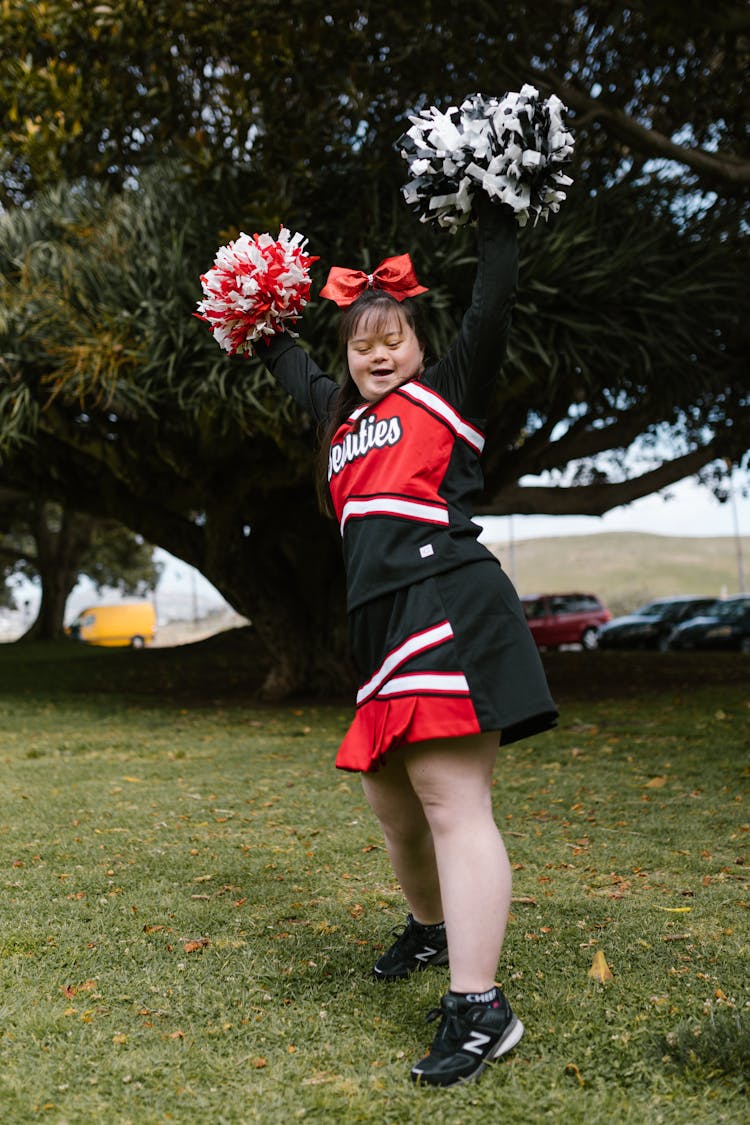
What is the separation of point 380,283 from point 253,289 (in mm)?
499

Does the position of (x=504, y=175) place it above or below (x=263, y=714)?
above

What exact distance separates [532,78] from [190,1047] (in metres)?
8.31

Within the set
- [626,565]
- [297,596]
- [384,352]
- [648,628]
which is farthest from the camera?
[626,565]

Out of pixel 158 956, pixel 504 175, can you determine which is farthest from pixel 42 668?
pixel 504 175

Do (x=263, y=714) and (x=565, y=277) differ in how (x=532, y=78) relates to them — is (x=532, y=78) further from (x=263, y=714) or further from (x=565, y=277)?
(x=263, y=714)

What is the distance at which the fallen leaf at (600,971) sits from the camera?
9.96 ft

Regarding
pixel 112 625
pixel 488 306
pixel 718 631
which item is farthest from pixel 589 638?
pixel 488 306

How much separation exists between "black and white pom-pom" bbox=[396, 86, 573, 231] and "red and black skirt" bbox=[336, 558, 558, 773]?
94 cm

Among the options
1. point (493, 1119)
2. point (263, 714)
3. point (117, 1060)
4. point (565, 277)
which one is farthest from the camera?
point (263, 714)

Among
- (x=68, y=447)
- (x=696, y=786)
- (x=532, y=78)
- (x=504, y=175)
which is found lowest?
(x=696, y=786)

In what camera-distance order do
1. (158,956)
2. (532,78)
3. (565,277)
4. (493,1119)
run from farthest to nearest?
(565,277)
(532,78)
(158,956)
(493,1119)

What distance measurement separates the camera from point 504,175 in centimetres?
257

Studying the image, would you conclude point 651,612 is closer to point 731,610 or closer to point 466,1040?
point 731,610

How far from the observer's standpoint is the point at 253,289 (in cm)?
333
